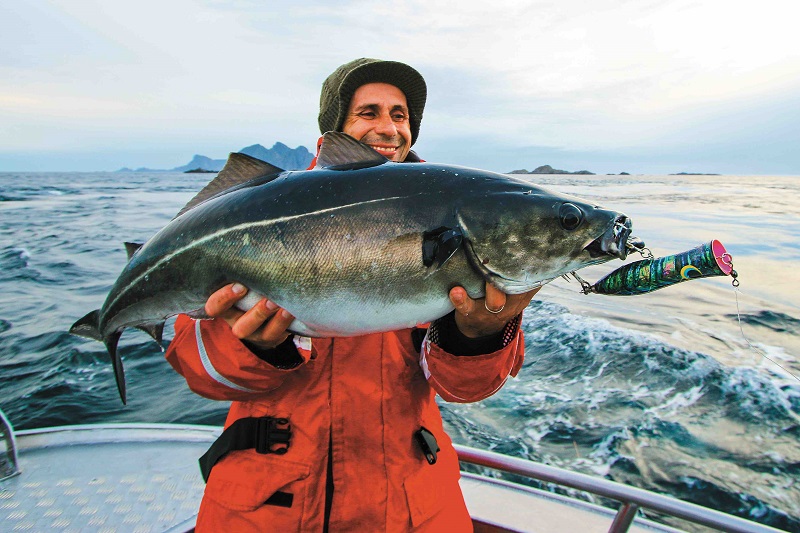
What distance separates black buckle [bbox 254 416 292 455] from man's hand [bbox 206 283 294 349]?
1.19 feet

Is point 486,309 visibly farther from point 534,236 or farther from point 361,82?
point 361,82

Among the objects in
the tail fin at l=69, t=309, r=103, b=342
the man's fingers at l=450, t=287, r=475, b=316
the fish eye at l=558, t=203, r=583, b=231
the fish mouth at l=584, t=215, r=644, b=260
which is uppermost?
the fish eye at l=558, t=203, r=583, b=231

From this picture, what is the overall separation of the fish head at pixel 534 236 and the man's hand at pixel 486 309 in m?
0.08

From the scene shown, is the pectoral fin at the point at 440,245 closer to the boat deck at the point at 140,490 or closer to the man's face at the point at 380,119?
the man's face at the point at 380,119

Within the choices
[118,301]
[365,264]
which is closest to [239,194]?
[365,264]

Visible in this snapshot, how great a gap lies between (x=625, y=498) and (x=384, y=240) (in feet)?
7.49

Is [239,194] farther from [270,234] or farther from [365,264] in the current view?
[365,264]

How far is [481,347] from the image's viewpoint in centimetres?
237

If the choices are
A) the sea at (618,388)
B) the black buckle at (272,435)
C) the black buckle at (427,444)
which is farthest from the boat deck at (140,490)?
the sea at (618,388)

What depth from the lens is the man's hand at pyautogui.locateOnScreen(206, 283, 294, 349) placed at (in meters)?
2.19

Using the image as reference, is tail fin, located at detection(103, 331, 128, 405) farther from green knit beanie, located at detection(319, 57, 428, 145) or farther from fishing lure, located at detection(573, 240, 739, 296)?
fishing lure, located at detection(573, 240, 739, 296)

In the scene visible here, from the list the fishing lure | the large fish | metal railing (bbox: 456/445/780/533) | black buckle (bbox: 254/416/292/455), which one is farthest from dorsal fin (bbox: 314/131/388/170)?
metal railing (bbox: 456/445/780/533)

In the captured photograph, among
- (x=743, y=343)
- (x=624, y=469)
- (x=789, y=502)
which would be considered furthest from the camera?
(x=743, y=343)

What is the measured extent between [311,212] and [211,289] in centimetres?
63
